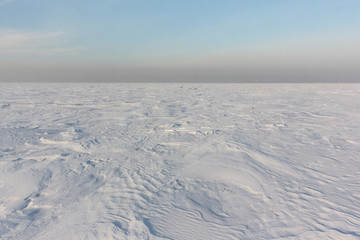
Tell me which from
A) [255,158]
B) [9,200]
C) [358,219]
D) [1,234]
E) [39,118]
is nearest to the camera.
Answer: [1,234]

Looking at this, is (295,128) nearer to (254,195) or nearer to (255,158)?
(255,158)

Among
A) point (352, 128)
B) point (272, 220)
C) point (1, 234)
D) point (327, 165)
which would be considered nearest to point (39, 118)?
point (1, 234)

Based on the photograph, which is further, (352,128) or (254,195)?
(352,128)

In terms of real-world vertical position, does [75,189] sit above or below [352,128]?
below

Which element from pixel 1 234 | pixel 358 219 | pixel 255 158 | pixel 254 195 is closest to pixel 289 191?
pixel 254 195

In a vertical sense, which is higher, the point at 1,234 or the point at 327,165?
the point at 327,165

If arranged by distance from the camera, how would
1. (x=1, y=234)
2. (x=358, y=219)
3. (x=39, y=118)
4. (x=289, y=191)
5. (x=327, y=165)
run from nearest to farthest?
(x=1, y=234), (x=358, y=219), (x=289, y=191), (x=327, y=165), (x=39, y=118)

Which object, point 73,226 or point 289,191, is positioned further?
point 289,191

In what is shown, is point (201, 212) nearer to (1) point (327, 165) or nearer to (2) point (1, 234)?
(2) point (1, 234)

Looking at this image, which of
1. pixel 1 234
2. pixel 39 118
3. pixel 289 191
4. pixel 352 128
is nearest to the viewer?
pixel 1 234

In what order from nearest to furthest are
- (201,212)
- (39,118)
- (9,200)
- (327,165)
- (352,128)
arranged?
(201,212), (9,200), (327,165), (352,128), (39,118)
